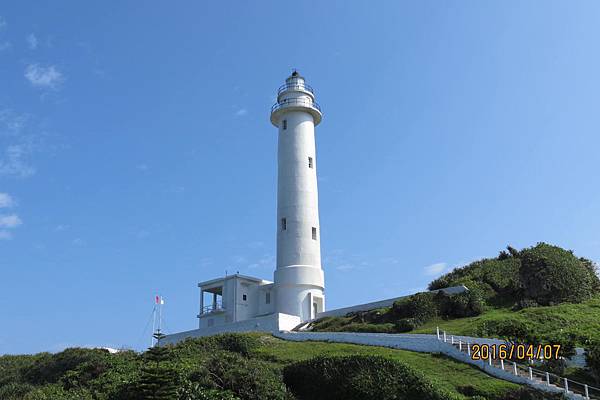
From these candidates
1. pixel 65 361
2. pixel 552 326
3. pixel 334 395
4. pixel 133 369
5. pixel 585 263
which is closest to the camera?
pixel 334 395

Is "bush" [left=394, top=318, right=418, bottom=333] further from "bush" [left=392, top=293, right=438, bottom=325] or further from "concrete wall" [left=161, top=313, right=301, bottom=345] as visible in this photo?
"concrete wall" [left=161, top=313, right=301, bottom=345]

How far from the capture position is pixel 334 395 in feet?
63.4

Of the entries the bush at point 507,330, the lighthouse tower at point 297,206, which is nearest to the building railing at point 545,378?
the bush at point 507,330

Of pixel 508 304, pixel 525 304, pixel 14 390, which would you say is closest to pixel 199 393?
pixel 14 390

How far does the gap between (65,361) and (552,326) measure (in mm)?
19523

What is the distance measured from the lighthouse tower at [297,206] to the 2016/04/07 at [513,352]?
15258 mm

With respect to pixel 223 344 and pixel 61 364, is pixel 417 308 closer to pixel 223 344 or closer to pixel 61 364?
pixel 223 344

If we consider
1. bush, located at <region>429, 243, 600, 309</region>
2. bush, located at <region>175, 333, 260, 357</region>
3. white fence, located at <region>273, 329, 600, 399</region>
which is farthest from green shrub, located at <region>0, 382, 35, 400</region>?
bush, located at <region>429, 243, 600, 309</region>

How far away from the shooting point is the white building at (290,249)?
1416 inches

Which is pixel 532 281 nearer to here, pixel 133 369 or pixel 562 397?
pixel 562 397

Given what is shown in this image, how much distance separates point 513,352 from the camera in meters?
21.5

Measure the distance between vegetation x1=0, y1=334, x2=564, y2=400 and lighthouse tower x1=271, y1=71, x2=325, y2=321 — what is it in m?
9.89

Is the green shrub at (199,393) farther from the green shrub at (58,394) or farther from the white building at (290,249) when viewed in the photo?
the white building at (290,249)

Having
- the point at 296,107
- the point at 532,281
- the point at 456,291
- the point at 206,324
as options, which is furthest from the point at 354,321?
the point at 296,107
